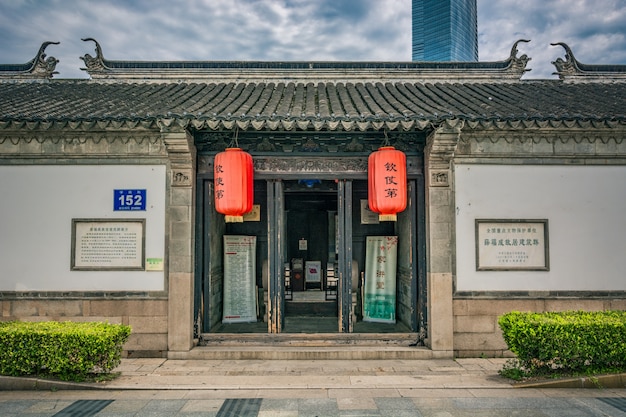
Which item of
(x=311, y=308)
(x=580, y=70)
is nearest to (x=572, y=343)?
(x=311, y=308)

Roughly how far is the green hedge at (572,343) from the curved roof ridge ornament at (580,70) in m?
8.71

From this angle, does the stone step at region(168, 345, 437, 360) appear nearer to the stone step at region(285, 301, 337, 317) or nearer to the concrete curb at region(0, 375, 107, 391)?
the concrete curb at region(0, 375, 107, 391)

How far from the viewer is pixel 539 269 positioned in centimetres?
888

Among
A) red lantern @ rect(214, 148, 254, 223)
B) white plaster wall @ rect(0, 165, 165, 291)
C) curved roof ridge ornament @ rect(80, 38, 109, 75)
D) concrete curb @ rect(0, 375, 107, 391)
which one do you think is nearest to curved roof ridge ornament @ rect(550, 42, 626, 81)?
red lantern @ rect(214, 148, 254, 223)

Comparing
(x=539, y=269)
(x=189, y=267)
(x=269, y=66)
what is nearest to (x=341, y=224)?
(x=189, y=267)

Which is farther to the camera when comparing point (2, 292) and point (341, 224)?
point (341, 224)

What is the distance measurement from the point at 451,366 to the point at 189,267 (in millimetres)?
5489

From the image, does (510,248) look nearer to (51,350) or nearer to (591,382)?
(591,382)

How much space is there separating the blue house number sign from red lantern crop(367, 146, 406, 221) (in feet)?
15.5

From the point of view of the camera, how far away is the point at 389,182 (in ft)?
27.3

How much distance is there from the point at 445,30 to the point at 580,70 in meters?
106

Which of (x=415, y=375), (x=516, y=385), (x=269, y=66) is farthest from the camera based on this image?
(x=269, y=66)

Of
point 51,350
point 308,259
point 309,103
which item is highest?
point 309,103

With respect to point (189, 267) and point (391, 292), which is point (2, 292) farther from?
point (391, 292)
